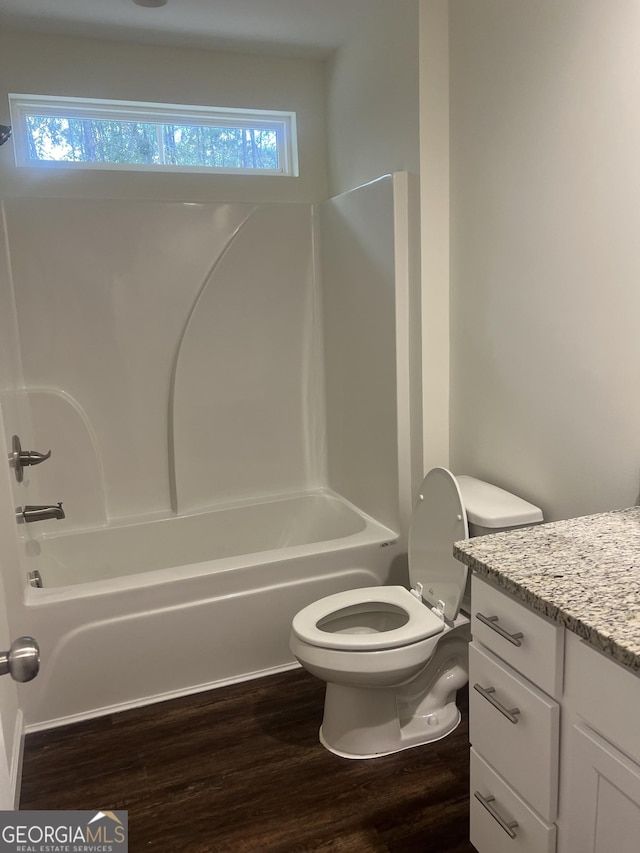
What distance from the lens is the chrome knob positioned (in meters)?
0.80

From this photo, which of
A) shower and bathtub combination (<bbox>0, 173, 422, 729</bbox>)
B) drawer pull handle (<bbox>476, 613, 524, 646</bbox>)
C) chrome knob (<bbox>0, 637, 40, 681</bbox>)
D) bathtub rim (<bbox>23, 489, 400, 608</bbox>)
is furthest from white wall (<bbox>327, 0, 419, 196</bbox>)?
chrome knob (<bbox>0, 637, 40, 681</bbox>)

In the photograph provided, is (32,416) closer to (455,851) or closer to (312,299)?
(312,299)

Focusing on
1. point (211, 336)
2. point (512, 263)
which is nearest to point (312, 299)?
point (211, 336)

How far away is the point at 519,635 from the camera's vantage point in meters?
1.26

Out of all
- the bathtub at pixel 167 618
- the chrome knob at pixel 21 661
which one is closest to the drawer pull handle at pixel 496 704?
the chrome knob at pixel 21 661

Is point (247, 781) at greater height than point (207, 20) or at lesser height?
lesser

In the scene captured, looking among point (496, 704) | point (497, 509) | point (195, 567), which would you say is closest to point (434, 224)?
point (497, 509)

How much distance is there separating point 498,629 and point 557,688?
17 centimetres

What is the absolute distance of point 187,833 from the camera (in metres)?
1.75

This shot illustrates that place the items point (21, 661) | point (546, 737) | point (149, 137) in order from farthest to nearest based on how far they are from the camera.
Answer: point (149, 137) → point (546, 737) → point (21, 661)

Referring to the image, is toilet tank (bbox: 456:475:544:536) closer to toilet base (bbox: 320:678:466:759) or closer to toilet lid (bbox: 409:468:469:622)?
toilet lid (bbox: 409:468:469:622)

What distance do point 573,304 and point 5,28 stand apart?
2.48 metres

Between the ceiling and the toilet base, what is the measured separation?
2.42 meters

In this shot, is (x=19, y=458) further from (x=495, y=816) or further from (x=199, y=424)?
(x=495, y=816)
